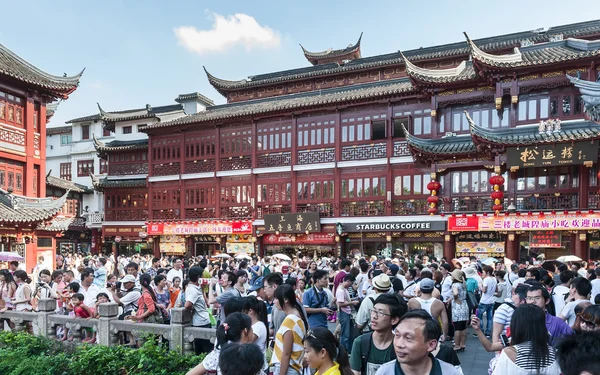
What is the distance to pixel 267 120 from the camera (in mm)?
27734

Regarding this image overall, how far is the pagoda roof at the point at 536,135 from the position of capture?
18.2 m

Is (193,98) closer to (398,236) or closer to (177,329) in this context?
(398,236)

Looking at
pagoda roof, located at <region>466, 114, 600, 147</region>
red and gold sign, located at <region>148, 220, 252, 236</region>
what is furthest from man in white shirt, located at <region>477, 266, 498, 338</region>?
red and gold sign, located at <region>148, 220, 252, 236</region>

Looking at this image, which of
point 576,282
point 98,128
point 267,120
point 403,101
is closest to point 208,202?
point 267,120

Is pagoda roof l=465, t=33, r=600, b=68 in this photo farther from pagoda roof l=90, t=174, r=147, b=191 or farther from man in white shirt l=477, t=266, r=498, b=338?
pagoda roof l=90, t=174, r=147, b=191

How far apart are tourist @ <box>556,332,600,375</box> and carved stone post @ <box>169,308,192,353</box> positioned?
586 cm

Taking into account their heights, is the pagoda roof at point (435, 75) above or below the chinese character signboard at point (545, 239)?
above

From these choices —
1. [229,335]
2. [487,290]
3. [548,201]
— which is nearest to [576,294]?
[487,290]

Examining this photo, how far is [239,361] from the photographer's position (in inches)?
138

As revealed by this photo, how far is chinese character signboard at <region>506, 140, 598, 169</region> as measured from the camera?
18.2 meters

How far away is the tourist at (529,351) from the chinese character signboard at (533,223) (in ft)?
59.5

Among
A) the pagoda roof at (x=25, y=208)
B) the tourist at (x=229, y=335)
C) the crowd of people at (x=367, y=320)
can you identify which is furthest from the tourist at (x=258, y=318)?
the pagoda roof at (x=25, y=208)

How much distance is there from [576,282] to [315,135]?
834 inches

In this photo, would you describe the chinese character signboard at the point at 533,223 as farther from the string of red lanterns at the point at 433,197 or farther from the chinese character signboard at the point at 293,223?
the chinese character signboard at the point at 293,223
